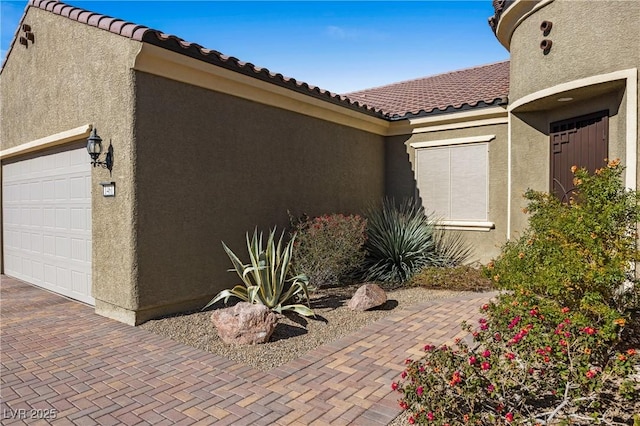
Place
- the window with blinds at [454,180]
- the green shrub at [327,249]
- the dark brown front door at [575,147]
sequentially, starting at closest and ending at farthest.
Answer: the dark brown front door at [575,147]
the green shrub at [327,249]
the window with blinds at [454,180]

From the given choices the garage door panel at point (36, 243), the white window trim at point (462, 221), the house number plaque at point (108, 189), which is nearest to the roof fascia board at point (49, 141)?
the house number plaque at point (108, 189)

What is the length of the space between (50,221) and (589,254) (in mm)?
10098

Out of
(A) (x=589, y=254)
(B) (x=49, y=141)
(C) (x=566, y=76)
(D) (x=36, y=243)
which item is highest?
(C) (x=566, y=76)

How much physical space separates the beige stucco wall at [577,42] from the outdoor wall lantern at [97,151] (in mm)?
8228

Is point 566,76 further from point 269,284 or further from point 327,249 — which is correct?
point 269,284

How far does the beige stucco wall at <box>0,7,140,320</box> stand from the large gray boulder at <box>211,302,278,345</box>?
1.74m

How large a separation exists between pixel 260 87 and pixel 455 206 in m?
6.13

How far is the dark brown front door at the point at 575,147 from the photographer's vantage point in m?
7.56

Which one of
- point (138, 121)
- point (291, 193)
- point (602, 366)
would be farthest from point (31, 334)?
point (602, 366)

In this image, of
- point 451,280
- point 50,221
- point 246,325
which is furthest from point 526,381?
point 50,221

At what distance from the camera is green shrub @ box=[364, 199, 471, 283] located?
373 inches

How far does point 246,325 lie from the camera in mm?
5527

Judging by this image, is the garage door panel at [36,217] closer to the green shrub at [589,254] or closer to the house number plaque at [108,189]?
the house number plaque at [108,189]

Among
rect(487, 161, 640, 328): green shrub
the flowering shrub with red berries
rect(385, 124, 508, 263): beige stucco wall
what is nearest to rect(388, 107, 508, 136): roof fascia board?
rect(385, 124, 508, 263): beige stucco wall
